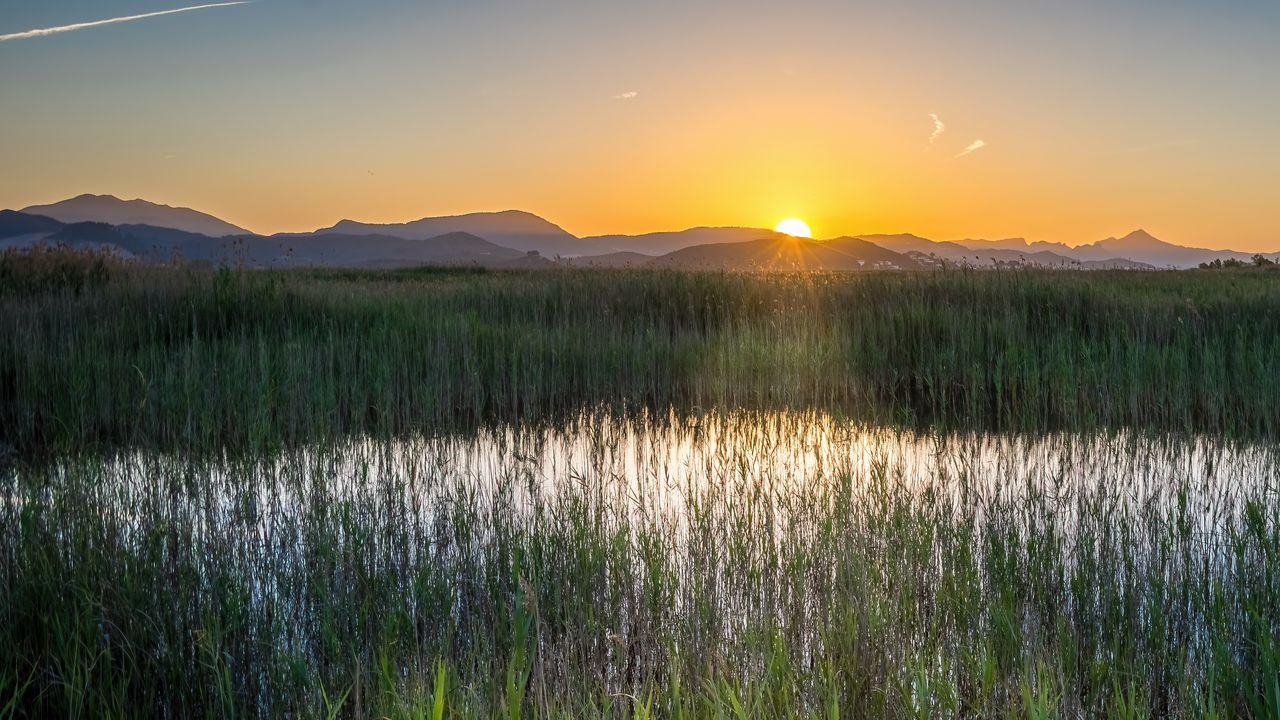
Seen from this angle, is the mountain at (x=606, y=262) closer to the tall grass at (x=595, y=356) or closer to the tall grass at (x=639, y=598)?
the tall grass at (x=595, y=356)

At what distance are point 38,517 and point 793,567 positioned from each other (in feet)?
10.9

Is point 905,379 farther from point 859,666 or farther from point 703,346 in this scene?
point 859,666

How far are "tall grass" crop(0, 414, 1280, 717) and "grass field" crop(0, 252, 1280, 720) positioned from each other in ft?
0.07

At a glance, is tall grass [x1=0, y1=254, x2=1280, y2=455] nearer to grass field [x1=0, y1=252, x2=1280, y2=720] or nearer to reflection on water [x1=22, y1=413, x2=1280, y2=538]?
grass field [x1=0, y1=252, x2=1280, y2=720]

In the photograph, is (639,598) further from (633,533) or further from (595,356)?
(595,356)

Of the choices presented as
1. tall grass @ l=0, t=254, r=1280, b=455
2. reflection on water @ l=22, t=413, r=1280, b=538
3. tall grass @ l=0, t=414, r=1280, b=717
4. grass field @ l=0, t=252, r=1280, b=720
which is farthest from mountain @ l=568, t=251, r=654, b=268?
tall grass @ l=0, t=414, r=1280, b=717

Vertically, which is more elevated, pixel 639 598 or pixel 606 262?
pixel 606 262

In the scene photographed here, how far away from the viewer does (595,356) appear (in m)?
8.98

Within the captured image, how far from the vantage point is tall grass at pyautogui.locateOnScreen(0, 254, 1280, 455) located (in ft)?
21.9

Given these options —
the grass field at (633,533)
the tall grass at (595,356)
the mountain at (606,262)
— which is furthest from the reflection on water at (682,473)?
the mountain at (606,262)

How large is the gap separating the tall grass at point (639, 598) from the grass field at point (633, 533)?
0.07 feet

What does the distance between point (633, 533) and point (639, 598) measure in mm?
837

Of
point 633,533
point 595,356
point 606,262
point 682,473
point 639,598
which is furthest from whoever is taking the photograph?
point 606,262

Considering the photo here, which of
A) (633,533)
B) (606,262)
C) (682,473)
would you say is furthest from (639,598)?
(606,262)
